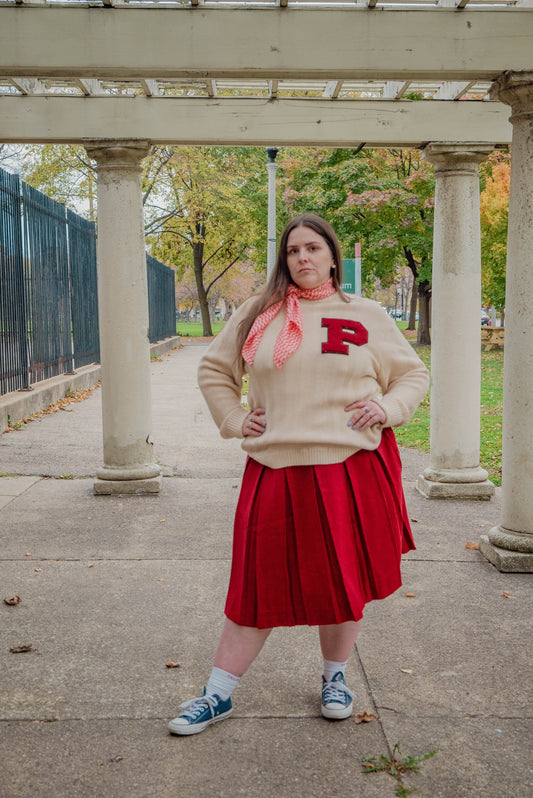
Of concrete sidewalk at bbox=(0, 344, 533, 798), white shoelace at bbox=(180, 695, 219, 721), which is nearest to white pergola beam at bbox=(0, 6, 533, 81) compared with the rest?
concrete sidewalk at bbox=(0, 344, 533, 798)

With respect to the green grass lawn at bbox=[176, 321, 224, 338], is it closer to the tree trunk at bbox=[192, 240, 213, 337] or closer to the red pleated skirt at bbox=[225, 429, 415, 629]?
the tree trunk at bbox=[192, 240, 213, 337]

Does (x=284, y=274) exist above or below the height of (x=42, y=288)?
below

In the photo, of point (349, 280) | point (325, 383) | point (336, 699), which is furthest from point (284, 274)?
point (349, 280)

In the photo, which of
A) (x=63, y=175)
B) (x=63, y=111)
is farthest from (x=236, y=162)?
(x=63, y=111)

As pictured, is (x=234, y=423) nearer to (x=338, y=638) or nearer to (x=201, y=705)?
(x=338, y=638)

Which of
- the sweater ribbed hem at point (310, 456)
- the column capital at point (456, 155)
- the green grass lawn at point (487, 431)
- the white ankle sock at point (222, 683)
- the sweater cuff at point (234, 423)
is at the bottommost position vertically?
the green grass lawn at point (487, 431)

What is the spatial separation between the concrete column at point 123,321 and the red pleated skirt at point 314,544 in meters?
4.14

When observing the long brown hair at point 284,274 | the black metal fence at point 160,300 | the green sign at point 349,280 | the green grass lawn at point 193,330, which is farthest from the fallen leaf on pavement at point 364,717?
the green grass lawn at point 193,330

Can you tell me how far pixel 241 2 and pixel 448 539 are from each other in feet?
12.6

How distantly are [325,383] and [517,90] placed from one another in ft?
9.67

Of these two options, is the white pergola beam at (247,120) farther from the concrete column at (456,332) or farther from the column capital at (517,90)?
the column capital at (517,90)

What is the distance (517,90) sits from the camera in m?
5.06

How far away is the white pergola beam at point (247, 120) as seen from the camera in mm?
6760

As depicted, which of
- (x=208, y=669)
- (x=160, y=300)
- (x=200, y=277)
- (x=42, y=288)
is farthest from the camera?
(x=200, y=277)
